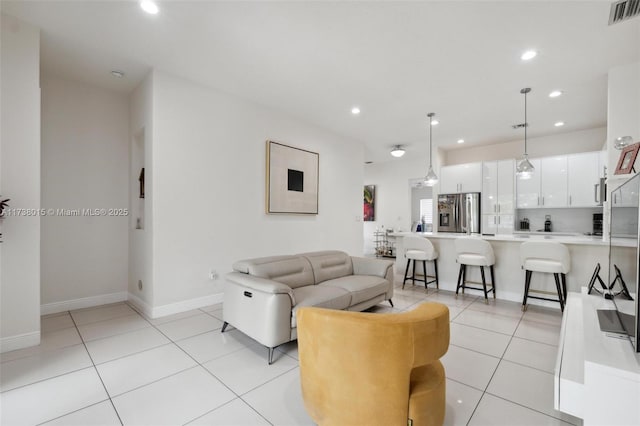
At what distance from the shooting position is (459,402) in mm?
1816

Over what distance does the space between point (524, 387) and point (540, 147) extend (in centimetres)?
573

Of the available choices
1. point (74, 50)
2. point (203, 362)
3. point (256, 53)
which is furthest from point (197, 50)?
point (203, 362)

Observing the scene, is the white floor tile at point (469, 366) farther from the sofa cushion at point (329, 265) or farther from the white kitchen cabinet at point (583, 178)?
the white kitchen cabinet at point (583, 178)

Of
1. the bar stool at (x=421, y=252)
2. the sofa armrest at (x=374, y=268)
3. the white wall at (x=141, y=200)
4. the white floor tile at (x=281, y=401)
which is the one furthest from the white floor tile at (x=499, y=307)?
the white wall at (x=141, y=200)

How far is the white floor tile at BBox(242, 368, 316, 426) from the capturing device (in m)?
1.66

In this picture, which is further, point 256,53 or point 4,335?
point 256,53

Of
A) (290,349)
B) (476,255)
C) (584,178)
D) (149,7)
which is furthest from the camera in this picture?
(584,178)

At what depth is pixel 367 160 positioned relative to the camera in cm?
816

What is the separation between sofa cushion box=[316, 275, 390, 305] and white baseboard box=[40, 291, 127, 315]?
3.00 m

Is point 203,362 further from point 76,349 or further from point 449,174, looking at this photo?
point 449,174

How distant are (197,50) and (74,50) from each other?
1.32 meters

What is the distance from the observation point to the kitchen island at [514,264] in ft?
11.4

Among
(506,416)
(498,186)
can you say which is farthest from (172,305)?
(498,186)

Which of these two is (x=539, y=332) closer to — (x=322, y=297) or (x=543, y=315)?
(x=543, y=315)
